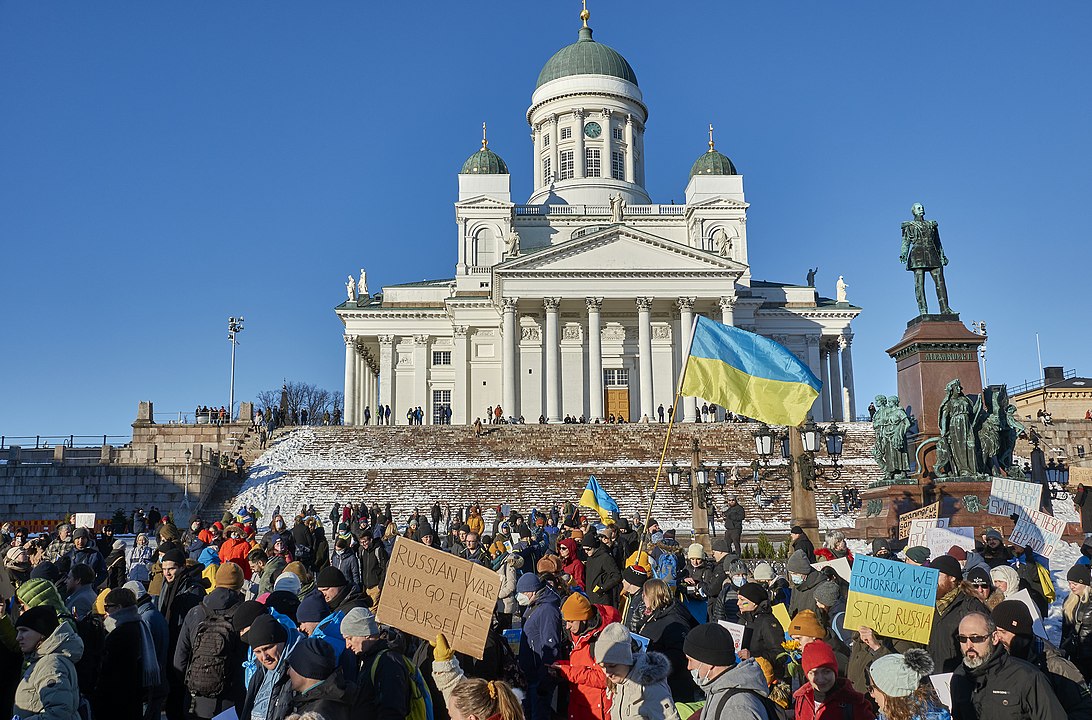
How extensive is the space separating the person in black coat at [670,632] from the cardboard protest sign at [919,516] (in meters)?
6.15

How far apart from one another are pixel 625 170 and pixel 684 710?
2685 inches

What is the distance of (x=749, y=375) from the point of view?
15383 millimetres

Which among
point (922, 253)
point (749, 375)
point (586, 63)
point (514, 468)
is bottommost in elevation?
point (514, 468)

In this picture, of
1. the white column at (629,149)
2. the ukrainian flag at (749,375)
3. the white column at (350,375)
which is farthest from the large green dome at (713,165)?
the ukrainian flag at (749,375)

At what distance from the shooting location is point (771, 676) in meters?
6.52

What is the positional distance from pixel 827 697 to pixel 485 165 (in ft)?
212


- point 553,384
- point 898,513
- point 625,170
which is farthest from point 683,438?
point 625,170

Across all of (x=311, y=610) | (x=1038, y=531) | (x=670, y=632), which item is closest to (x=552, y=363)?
(x=1038, y=531)

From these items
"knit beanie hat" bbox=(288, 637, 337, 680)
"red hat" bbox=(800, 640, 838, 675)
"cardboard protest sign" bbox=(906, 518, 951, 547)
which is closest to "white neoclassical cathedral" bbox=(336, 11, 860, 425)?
"cardboard protest sign" bbox=(906, 518, 951, 547)

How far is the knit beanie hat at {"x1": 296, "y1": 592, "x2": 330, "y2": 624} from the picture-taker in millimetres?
6895

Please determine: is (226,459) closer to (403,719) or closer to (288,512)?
(288,512)

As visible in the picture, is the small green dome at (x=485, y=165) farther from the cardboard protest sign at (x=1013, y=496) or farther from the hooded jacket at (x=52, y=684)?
the hooded jacket at (x=52, y=684)

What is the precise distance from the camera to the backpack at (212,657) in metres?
7.05

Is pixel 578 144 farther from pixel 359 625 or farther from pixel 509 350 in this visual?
pixel 359 625
